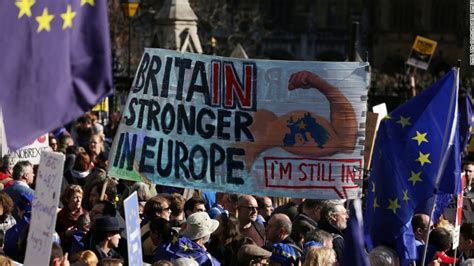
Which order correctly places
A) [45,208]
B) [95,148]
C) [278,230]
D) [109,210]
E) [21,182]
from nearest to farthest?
1. [45,208]
2. [109,210]
3. [278,230]
4. [21,182]
5. [95,148]

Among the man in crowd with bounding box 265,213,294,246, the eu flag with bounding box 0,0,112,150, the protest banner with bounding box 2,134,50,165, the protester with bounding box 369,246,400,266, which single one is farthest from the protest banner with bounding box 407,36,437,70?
the eu flag with bounding box 0,0,112,150

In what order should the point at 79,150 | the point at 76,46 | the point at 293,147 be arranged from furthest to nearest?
the point at 79,150, the point at 293,147, the point at 76,46

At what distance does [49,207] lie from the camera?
6941mm

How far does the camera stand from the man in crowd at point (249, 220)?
1131cm

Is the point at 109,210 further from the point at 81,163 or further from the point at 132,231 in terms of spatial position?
the point at 81,163

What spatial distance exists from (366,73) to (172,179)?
4.60 feet

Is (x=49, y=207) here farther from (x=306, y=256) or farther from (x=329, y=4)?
(x=329, y=4)

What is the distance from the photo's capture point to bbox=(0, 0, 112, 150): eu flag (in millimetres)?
6547

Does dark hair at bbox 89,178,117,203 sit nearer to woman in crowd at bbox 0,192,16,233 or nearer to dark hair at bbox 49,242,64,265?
woman in crowd at bbox 0,192,16,233

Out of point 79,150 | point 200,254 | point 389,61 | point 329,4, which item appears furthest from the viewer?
point 329,4

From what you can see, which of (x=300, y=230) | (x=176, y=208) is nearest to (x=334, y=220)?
(x=300, y=230)

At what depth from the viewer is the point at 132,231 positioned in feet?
26.2

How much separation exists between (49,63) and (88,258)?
8.14ft

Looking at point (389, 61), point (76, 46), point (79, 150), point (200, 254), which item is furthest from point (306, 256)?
point (389, 61)
